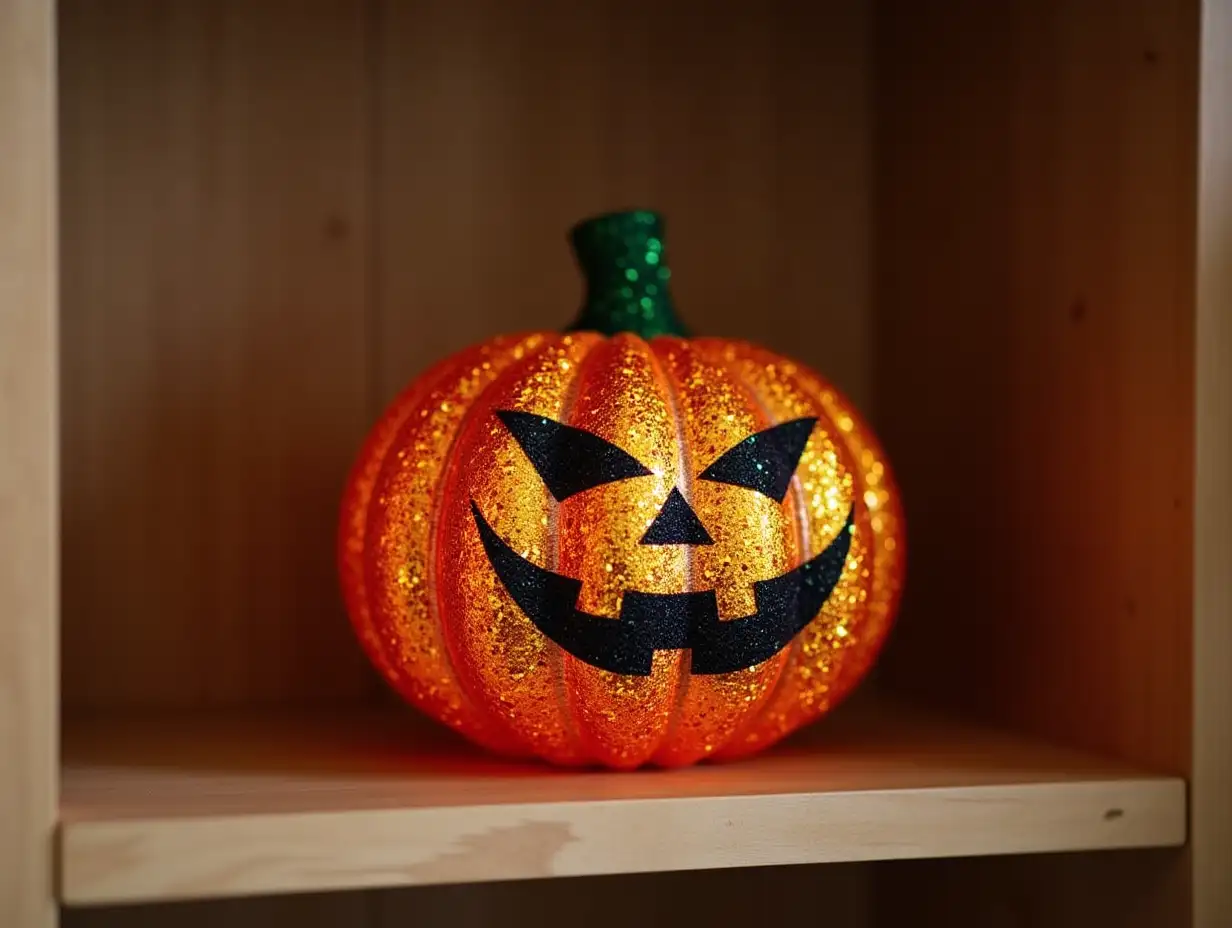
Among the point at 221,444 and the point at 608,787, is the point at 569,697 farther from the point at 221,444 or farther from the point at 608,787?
the point at 221,444

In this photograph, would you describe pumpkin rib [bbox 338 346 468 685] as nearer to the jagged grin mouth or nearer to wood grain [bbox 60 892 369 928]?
the jagged grin mouth

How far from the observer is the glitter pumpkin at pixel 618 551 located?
2.35 feet

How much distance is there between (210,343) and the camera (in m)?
1.01

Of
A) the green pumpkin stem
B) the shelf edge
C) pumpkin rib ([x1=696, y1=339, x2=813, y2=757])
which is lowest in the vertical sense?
the shelf edge

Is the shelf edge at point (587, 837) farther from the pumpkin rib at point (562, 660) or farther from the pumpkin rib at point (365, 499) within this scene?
the pumpkin rib at point (365, 499)

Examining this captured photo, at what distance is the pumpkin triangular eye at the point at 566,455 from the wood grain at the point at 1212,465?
314 mm

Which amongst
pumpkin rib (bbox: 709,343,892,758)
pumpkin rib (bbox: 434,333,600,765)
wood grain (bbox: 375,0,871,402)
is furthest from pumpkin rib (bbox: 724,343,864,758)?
wood grain (bbox: 375,0,871,402)

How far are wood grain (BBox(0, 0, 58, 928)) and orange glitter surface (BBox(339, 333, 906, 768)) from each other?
0.20 meters

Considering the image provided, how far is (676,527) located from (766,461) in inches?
2.9

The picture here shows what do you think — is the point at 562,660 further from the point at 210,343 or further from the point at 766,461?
the point at 210,343

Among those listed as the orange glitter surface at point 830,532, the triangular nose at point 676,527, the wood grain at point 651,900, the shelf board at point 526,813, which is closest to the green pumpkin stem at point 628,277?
the orange glitter surface at point 830,532

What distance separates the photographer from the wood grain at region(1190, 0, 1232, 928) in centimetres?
73

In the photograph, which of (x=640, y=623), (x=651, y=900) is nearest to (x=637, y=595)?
(x=640, y=623)

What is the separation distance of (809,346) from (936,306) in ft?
0.42
